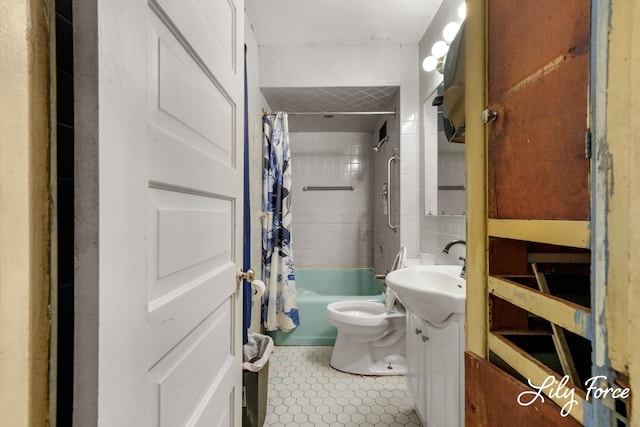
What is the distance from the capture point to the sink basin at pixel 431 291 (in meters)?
1.07

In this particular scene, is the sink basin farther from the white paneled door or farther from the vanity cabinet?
the white paneled door

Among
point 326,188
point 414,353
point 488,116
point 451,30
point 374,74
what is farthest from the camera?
point 326,188

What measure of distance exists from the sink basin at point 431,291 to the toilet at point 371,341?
1.91ft

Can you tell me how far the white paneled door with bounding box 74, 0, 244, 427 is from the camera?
396 millimetres

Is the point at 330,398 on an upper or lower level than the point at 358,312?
lower

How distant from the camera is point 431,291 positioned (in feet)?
3.57

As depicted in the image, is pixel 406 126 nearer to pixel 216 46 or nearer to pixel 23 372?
pixel 216 46

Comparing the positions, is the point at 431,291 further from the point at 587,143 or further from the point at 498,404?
the point at 587,143

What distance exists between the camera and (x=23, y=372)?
0.31 m

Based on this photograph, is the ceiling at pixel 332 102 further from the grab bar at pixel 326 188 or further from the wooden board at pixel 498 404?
the wooden board at pixel 498 404

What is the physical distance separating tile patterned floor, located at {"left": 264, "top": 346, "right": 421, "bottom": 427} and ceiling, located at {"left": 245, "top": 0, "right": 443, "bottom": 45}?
2.38 meters

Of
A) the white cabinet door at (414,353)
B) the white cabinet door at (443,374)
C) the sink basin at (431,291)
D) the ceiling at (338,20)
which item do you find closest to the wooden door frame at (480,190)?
the sink basin at (431,291)

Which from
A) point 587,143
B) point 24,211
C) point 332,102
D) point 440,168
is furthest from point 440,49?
point 24,211

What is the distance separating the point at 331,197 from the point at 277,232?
141 cm
